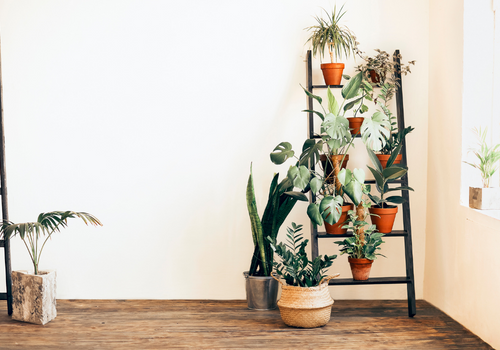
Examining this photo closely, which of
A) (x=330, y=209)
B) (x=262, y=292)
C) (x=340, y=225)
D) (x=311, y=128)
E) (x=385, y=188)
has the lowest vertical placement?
(x=262, y=292)

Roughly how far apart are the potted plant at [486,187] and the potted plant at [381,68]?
76cm

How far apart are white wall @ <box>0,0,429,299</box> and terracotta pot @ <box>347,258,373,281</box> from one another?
46 cm

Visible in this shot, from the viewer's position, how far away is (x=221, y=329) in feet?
9.47

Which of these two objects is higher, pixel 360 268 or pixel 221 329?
pixel 360 268

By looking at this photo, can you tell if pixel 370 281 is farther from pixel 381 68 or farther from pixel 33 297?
pixel 33 297

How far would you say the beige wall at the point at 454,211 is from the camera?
266cm

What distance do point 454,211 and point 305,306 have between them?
124 cm

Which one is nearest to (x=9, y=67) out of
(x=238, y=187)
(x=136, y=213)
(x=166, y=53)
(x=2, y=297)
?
(x=166, y=53)

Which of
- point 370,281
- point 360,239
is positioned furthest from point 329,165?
point 370,281

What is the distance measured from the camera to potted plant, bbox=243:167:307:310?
3213 mm

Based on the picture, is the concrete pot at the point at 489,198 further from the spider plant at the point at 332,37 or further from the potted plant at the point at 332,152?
the spider plant at the point at 332,37

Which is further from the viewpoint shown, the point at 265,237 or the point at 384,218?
the point at 265,237

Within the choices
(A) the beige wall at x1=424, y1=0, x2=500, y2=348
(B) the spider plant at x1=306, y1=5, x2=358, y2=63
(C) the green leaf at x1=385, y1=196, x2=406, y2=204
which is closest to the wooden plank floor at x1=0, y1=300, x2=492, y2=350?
(A) the beige wall at x1=424, y1=0, x2=500, y2=348

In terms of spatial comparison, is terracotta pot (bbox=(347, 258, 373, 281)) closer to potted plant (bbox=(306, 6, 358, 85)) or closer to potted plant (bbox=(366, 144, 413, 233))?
potted plant (bbox=(366, 144, 413, 233))
